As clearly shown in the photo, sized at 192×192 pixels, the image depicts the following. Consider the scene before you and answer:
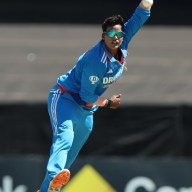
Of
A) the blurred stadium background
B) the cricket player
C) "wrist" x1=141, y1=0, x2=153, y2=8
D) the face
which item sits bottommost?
the blurred stadium background

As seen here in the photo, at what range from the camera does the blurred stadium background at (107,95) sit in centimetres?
939

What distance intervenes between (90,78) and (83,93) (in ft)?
0.61

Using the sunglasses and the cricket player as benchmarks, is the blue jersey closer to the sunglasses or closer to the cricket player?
the cricket player

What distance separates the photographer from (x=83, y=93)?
281 inches

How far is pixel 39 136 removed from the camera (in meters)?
10.1

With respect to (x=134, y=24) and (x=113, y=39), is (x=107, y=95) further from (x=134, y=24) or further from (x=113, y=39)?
(x=113, y=39)

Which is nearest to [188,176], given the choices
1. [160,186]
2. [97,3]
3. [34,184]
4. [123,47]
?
[160,186]

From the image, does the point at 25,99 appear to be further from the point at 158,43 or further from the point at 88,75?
the point at 88,75

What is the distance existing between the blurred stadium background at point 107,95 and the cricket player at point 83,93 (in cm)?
205

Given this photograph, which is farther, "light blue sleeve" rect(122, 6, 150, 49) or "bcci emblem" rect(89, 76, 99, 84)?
"light blue sleeve" rect(122, 6, 150, 49)

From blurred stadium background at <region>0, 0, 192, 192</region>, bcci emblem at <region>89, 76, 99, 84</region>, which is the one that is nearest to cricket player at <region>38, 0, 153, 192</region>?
bcci emblem at <region>89, 76, 99, 84</region>

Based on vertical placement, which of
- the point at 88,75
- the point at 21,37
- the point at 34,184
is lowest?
the point at 34,184

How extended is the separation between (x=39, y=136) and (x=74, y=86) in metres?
2.88

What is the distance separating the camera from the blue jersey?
7.02m
